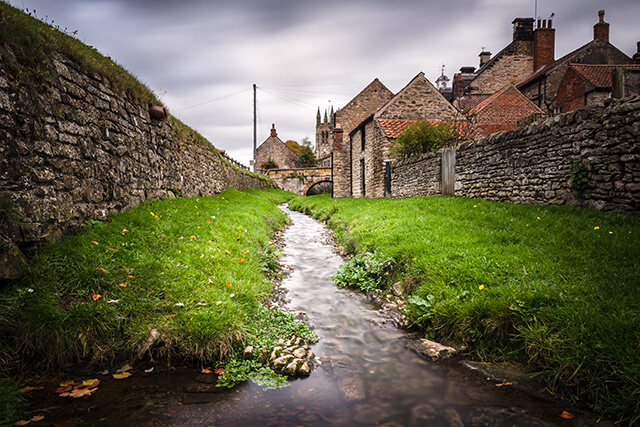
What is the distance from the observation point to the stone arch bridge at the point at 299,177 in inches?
1538

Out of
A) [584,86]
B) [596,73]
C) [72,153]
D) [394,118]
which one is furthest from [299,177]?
[72,153]

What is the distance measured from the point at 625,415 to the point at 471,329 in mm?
1403

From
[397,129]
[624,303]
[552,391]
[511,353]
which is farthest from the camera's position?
[397,129]

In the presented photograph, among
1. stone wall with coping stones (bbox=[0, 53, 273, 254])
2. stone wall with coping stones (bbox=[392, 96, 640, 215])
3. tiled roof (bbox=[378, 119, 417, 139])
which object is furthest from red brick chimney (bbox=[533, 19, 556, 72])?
stone wall with coping stones (bbox=[0, 53, 273, 254])

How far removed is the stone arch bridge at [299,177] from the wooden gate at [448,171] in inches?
1043

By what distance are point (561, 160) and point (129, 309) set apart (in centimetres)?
900

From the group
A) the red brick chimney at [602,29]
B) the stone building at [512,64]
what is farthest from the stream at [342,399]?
the red brick chimney at [602,29]

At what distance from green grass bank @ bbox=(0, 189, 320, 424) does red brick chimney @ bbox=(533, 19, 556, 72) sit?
36.6m

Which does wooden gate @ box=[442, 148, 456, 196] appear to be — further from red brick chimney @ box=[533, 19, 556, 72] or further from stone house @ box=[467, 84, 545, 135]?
red brick chimney @ box=[533, 19, 556, 72]

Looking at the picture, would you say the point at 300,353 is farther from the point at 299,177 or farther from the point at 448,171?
the point at 299,177

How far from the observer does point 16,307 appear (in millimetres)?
3184

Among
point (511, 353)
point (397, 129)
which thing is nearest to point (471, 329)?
point (511, 353)

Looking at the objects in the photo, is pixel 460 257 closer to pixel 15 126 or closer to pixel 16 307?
pixel 16 307

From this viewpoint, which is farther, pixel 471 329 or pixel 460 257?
pixel 460 257
